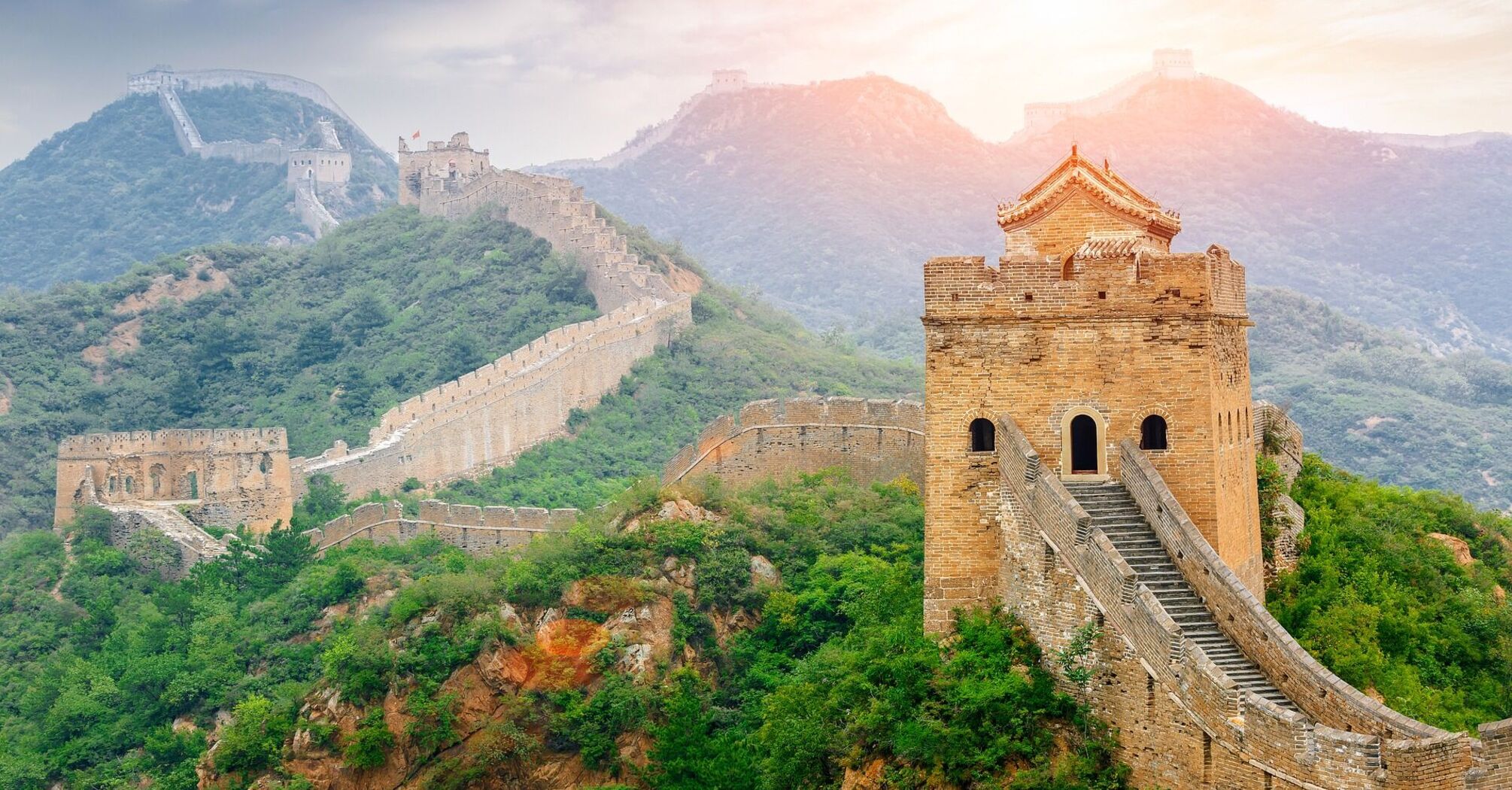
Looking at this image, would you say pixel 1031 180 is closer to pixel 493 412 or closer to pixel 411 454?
pixel 493 412

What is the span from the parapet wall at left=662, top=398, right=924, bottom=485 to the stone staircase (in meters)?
13.7

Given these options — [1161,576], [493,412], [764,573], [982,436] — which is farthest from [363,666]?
[493,412]

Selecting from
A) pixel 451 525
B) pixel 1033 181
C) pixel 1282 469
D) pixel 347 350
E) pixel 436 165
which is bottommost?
pixel 451 525

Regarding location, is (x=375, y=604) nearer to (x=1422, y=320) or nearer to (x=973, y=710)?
(x=973, y=710)

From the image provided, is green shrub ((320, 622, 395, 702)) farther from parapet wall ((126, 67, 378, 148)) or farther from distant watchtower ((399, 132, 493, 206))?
parapet wall ((126, 67, 378, 148))

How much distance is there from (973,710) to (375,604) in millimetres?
19083

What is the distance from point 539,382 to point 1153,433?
31.3m

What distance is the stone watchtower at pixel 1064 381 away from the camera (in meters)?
18.5

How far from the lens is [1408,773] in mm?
13961

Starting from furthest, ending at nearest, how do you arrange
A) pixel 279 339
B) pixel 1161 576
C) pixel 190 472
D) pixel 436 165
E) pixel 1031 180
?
pixel 1031 180 → pixel 436 165 → pixel 279 339 → pixel 190 472 → pixel 1161 576

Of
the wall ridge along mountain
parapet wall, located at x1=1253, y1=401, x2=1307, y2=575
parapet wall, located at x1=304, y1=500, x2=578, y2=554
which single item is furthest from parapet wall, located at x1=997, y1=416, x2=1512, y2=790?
the wall ridge along mountain

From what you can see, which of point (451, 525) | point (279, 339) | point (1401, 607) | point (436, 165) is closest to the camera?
point (1401, 607)

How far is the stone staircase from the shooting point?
16359mm

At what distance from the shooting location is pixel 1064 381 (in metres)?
18.7
